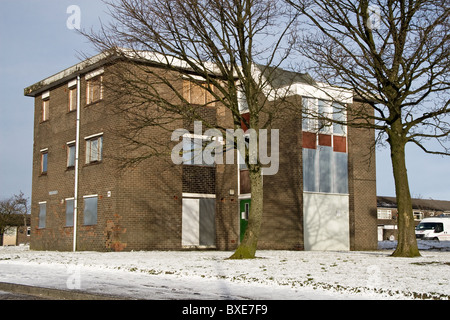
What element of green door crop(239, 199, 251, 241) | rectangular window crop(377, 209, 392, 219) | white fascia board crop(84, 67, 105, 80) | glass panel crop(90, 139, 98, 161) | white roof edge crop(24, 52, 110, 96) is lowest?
green door crop(239, 199, 251, 241)

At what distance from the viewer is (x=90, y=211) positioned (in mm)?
28297

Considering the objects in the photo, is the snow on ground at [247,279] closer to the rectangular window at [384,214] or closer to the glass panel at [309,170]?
the glass panel at [309,170]

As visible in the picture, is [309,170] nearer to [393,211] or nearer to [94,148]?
[94,148]

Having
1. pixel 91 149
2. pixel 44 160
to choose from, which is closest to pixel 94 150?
pixel 91 149

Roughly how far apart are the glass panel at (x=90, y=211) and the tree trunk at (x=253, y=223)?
11.1 m

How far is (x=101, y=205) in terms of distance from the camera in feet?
89.9

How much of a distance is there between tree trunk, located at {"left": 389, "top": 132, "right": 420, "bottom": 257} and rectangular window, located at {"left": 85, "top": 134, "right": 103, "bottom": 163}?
14.1 metres

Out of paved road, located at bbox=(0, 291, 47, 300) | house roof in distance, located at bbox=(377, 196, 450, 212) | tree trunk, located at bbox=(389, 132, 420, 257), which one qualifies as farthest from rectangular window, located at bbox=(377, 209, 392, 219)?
paved road, located at bbox=(0, 291, 47, 300)

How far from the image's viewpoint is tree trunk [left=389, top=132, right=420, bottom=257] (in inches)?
772

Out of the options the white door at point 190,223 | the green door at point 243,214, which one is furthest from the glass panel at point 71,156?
the green door at point 243,214

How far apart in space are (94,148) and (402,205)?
50.0 ft

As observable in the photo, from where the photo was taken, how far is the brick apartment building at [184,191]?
89.2ft

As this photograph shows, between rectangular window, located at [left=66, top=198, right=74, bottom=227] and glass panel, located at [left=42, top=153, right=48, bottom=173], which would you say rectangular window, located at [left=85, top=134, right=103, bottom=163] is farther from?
glass panel, located at [left=42, top=153, right=48, bottom=173]
